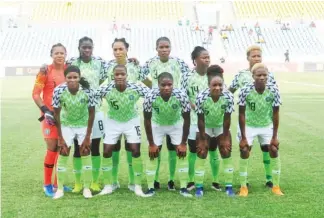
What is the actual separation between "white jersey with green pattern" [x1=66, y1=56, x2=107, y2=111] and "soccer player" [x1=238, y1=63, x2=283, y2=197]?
72.8 inches

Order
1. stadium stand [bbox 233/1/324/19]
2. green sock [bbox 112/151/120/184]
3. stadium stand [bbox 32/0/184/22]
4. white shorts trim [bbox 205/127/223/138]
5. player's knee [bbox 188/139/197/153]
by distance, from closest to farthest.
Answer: white shorts trim [bbox 205/127/223/138], player's knee [bbox 188/139/197/153], green sock [bbox 112/151/120/184], stadium stand [bbox 32/0/184/22], stadium stand [bbox 233/1/324/19]

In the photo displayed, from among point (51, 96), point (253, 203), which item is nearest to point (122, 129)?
point (51, 96)

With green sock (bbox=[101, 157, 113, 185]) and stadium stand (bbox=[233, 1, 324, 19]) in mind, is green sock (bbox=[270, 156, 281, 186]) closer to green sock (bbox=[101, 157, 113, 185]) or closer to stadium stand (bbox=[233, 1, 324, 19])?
green sock (bbox=[101, 157, 113, 185])

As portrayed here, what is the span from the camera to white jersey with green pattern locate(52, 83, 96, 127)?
746 cm

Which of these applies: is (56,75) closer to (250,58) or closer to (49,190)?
(49,190)

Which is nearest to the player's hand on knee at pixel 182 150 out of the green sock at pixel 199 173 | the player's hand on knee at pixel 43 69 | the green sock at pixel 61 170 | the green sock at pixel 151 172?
the green sock at pixel 199 173

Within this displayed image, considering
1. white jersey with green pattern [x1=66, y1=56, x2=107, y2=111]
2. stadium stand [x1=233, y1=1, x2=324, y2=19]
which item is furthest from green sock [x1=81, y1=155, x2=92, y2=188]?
stadium stand [x1=233, y1=1, x2=324, y2=19]

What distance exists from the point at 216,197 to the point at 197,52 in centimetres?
182

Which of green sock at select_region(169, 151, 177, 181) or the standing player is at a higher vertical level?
the standing player

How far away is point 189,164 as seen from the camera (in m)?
8.18

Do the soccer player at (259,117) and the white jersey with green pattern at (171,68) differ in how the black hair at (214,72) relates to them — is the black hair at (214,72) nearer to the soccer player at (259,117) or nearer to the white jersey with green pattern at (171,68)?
the soccer player at (259,117)

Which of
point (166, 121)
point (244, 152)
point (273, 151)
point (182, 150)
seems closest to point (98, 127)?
point (166, 121)

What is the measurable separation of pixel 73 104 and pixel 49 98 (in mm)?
425

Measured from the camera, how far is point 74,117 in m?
7.63
